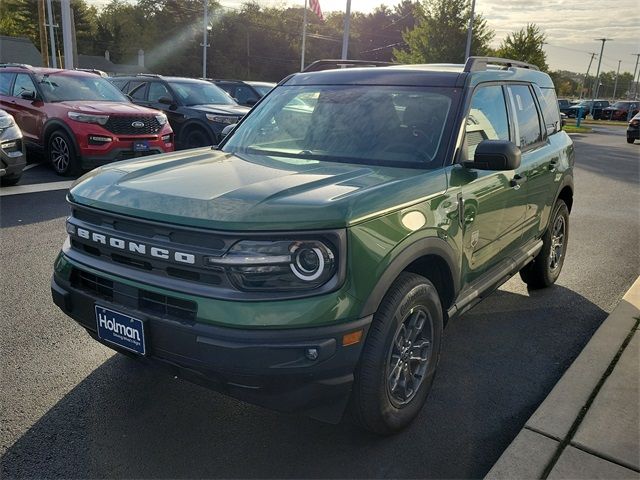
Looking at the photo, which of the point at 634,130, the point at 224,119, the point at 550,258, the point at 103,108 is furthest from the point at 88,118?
the point at 634,130

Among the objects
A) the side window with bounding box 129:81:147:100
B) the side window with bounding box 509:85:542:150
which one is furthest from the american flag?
the side window with bounding box 509:85:542:150

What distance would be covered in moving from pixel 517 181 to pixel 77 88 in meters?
9.10

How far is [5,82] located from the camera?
10.8 m

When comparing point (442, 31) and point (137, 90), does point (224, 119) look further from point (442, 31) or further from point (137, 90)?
point (442, 31)

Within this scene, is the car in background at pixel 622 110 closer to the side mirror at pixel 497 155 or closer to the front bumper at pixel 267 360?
the side mirror at pixel 497 155

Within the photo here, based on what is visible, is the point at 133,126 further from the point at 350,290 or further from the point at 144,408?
the point at 350,290

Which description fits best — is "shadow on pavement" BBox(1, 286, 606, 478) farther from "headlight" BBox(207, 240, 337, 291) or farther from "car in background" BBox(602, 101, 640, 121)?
"car in background" BBox(602, 101, 640, 121)

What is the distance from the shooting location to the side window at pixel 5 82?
35.1ft

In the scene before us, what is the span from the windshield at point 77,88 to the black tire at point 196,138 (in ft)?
4.68

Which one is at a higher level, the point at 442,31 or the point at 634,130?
the point at 442,31

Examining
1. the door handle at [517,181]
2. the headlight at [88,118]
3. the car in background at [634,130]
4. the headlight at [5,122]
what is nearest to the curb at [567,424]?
the door handle at [517,181]

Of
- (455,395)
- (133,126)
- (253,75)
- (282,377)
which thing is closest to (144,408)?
(282,377)

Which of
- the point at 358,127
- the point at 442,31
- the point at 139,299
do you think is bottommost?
the point at 139,299

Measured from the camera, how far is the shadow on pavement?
262cm
